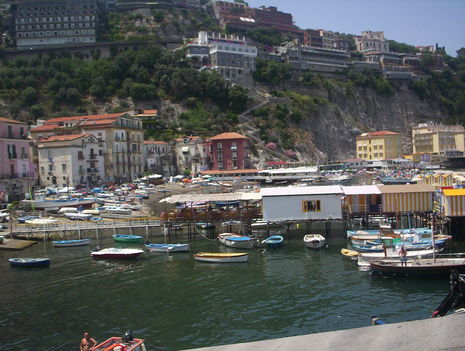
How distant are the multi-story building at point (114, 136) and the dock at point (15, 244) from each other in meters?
40.0

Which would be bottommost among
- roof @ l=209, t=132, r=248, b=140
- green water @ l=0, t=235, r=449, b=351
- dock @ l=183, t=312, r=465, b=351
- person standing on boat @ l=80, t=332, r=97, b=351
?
green water @ l=0, t=235, r=449, b=351

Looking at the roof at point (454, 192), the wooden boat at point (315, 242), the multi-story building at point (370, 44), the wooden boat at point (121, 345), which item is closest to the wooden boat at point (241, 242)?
the wooden boat at point (315, 242)

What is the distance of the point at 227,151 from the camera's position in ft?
350

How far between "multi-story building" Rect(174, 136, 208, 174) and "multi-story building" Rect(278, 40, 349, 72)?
198ft

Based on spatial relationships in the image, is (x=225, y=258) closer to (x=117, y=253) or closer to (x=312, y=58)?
(x=117, y=253)

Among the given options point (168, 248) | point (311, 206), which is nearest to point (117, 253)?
point (168, 248)

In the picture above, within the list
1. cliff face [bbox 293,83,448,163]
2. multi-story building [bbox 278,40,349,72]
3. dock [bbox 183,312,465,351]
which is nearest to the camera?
dock [bbox 183,312,465,351]

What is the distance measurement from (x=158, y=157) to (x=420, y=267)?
256ft

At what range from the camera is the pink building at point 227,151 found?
106300 mm

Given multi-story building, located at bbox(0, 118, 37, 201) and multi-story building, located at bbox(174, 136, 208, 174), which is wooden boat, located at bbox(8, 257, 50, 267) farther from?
multi-story building, located at bbox(174, 136, 208, 174)

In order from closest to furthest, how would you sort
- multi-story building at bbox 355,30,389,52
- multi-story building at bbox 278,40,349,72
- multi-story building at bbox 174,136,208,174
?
multi-story building at bbox 174,136,208,174 → multi-story building at bbox 278,40,349,72 → multi-story building at bbox 355,30,389,52

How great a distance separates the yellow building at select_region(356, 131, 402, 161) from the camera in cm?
13574

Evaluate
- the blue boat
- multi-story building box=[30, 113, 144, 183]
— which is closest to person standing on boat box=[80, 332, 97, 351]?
the blue boat

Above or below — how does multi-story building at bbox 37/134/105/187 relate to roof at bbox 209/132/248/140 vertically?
below
